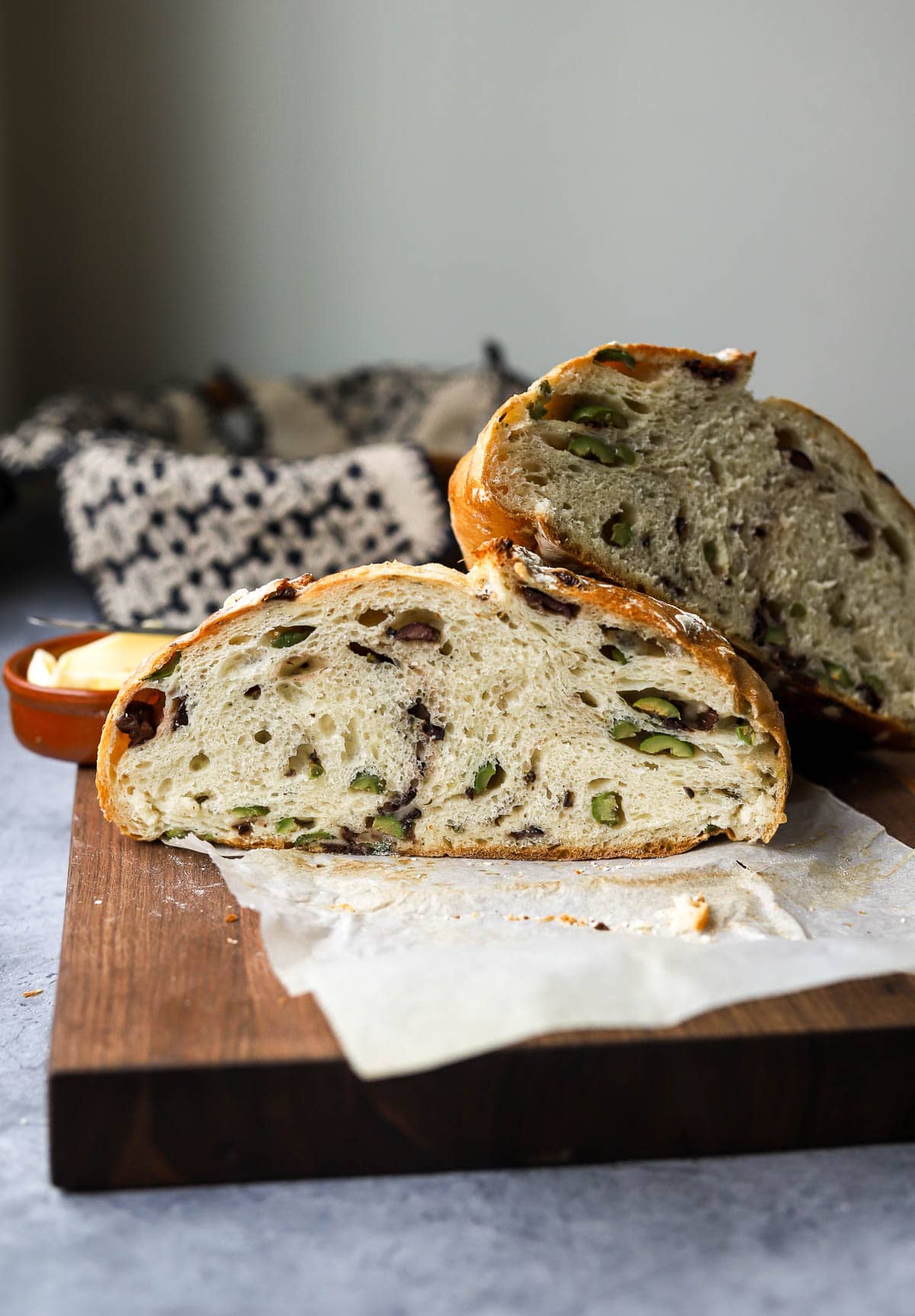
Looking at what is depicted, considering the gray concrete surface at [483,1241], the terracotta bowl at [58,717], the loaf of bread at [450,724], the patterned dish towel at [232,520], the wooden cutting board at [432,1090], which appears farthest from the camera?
the patterned dish towel at [232,520]

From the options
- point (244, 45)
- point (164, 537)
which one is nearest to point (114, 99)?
point (244, 45)

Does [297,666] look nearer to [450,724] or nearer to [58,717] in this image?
[450,724]

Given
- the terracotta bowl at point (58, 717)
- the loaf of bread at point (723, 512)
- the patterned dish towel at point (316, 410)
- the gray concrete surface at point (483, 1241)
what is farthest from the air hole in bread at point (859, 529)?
the patterned dish towel at point (316, 410)

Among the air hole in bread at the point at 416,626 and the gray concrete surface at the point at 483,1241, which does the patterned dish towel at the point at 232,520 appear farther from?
the gray concrete surface at the point at 483,1241

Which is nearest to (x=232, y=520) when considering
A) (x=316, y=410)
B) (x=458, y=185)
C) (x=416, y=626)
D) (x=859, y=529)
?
(x=316, y=410)

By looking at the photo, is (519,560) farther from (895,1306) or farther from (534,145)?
(534,145)

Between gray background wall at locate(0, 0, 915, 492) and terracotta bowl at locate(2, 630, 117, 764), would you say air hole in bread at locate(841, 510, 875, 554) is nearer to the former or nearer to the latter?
terracotta bowl at locate(2, 630, 117, 764)

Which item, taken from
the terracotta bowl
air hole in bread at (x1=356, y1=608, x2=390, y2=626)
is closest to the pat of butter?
the terracotta bowl
